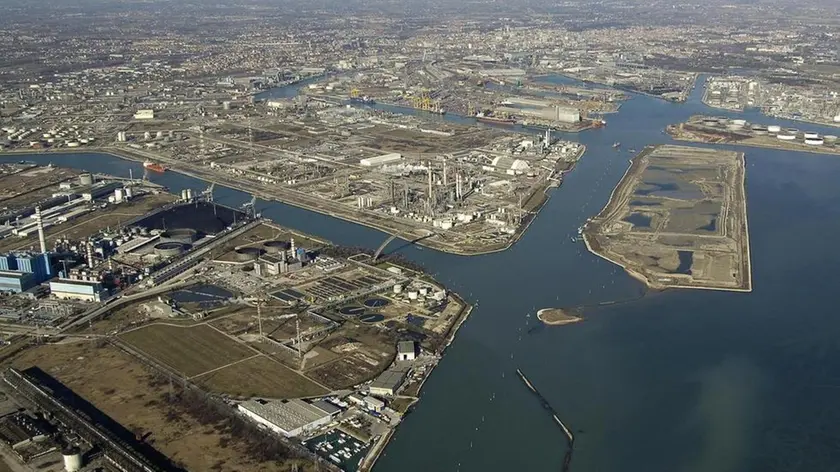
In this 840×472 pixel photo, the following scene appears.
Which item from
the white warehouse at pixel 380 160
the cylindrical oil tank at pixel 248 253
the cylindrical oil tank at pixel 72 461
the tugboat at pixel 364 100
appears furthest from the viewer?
the tugboat at pixel 364 100

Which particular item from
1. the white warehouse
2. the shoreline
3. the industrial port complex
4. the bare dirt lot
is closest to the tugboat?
the white warehouse

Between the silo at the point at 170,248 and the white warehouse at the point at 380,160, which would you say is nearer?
the silo at the point at 170,248

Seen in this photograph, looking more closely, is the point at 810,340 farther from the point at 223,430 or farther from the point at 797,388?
the point at 223,430

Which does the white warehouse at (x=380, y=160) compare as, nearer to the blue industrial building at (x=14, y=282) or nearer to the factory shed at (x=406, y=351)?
the blue industrial building at (x=14, y=282)

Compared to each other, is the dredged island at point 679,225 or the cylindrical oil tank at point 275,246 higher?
the cylindrical oil tank at point 275,246

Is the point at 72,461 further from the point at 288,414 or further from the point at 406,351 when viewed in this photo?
the point at 406,351

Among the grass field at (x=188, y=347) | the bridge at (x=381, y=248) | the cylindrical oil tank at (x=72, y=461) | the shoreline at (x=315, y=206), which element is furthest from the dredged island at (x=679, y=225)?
the cylindrical oil tank at (x=72, y=461)

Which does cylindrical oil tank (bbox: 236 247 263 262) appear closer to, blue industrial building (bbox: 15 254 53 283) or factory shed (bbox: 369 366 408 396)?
blue industrial building (bbox: 15 254 53 283)

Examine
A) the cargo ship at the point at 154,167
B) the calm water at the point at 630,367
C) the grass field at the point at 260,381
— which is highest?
the grass field at the point at 260,381
